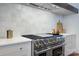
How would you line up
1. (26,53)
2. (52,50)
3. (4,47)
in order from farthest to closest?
(52,50) → (26,53) → (4,47)

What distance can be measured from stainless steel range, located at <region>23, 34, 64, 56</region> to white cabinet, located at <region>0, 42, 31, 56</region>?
92mm

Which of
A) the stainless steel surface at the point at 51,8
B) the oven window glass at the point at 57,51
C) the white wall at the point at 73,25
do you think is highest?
the stainless steel surface at the point at 51,8

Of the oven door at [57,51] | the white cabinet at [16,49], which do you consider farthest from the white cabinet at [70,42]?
the white cabinet at [16,49]

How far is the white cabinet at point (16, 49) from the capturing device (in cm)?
109

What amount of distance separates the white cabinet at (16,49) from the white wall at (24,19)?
1.22ft

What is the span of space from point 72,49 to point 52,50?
1.77ft

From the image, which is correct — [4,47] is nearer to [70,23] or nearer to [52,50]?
[52,50]

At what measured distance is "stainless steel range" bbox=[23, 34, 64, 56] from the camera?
4.73ft

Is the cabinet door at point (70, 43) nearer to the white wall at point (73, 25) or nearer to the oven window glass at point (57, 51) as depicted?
the white wall at point (73, 25)

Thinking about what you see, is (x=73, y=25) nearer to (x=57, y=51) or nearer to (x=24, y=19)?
(x=57, y=51)

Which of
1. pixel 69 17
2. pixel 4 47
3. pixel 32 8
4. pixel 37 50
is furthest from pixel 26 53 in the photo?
pixel 69 17

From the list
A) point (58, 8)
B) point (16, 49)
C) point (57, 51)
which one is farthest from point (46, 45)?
point (58, 8)

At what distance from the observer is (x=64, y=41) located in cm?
197

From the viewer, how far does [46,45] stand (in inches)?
61.4
